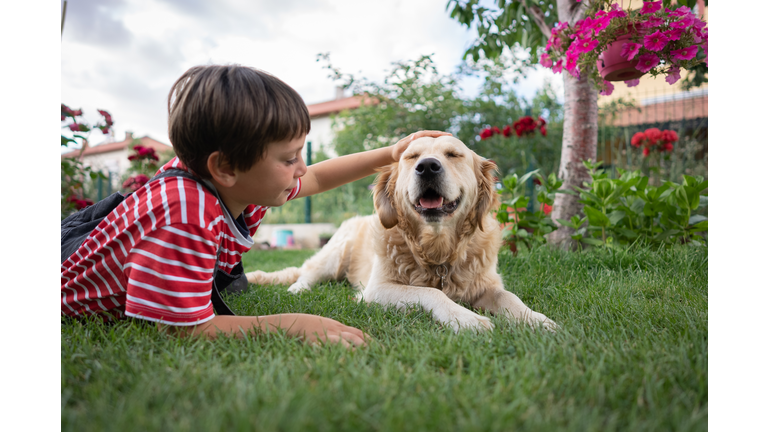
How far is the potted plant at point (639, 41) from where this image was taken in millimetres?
2240

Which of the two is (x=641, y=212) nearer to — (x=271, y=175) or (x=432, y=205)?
(x=432, y=205)

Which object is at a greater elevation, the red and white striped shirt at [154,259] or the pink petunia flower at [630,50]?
the pink petunia flower at [630,50]

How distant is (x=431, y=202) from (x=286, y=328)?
1109 millimetres

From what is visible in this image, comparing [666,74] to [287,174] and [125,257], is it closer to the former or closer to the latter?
[287,174]

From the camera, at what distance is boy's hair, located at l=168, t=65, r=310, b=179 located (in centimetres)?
130

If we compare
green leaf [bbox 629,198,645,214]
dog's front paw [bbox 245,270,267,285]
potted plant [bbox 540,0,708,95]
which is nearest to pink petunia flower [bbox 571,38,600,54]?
potted plant [bbox 540,0,708,95]

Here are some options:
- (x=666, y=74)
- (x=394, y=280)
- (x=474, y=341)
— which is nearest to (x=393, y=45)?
(x=666, y=74)

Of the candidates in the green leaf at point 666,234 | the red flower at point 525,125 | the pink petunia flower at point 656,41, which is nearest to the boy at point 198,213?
the pink petunia flower at point 656,41

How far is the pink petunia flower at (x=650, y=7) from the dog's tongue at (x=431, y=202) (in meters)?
1.62

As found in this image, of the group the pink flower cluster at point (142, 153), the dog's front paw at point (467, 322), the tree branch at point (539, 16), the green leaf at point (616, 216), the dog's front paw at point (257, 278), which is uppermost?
the tree branch at point (539, 16)

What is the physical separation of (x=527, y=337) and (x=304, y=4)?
5400 mm

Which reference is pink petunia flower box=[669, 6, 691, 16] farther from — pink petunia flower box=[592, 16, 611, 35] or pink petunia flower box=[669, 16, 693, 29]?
pink petunia flower box=[592, 16, 611, 35]

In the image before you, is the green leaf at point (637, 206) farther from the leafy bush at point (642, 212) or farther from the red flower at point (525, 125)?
the red flower at point (525, 125)

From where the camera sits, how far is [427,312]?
5.92 feet
